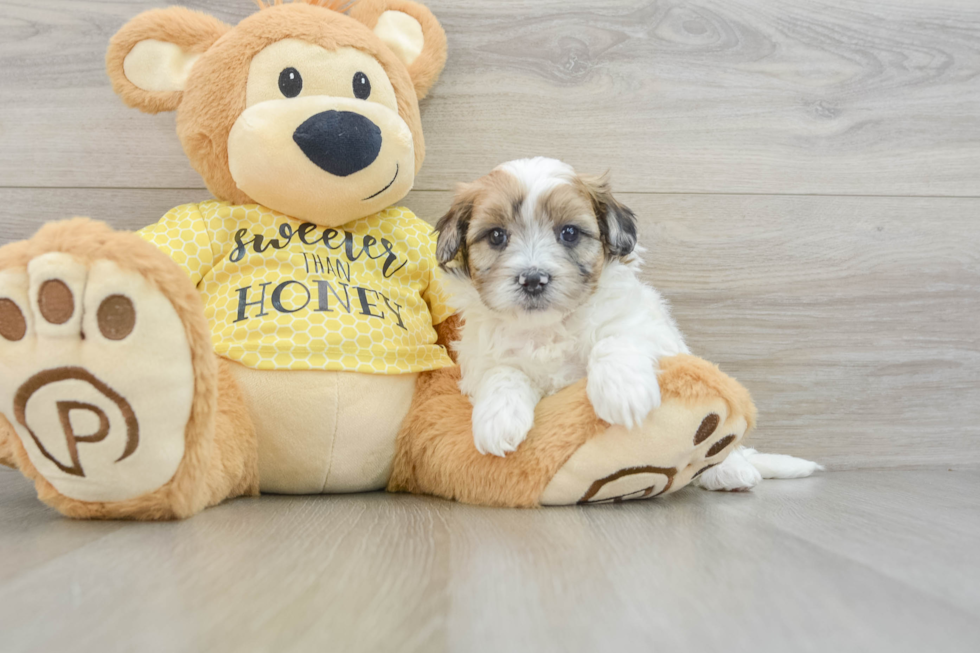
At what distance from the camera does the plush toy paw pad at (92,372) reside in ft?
2.80

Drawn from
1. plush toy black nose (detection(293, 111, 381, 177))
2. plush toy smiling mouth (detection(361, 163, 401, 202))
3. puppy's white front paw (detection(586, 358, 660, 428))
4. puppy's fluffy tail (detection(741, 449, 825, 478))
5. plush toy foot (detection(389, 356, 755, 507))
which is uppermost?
plush toy black nose (detection(293, 111, 381, 177))

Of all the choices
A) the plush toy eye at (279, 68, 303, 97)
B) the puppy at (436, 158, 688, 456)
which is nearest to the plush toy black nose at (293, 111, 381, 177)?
the plush toy eye at (279, 68, 303, 97)

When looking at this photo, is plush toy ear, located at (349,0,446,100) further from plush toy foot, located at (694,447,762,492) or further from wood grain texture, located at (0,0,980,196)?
plush toy foot, located at (694,447,762,492)

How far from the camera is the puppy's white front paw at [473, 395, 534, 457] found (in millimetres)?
1146

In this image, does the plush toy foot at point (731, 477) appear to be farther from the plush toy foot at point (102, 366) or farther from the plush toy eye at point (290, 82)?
the plush toy eye at point (290, 82)

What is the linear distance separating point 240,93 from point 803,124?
1.43 metres

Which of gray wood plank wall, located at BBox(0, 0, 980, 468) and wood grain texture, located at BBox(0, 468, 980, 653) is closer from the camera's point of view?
wood grain texture, located at BBox(0, 468, 980, 653)

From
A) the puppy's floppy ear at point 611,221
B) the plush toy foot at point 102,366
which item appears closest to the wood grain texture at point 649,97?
the puppy's floppy ear at point 611,221

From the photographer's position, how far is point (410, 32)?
1548 millimetres

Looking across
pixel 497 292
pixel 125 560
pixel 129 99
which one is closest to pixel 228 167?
pixel 129 99

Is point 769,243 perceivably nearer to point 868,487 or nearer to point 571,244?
point 868,487

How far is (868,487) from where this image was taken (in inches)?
60.4

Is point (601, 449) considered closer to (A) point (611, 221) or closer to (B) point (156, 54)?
(A) point (611, 221)

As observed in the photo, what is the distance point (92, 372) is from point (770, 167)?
1656 millimetres
